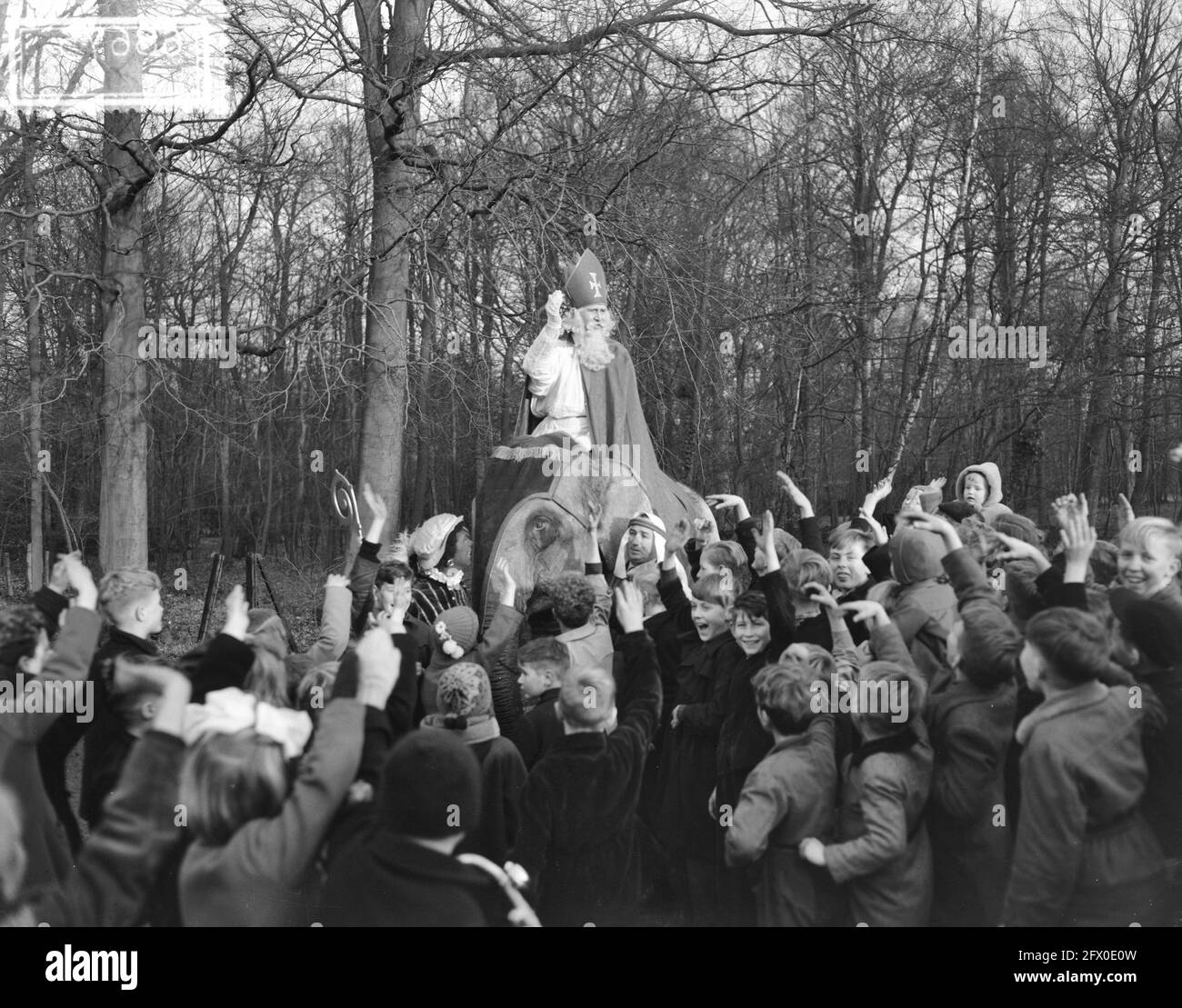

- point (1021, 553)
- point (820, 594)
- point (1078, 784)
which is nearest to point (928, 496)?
point (1021, 553)

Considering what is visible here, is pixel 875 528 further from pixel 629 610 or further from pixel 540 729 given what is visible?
pixel 540 729

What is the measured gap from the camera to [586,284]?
8211 mm

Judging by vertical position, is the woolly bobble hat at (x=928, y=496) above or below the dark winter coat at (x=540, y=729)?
above

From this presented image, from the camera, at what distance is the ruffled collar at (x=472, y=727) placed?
14.1 ft

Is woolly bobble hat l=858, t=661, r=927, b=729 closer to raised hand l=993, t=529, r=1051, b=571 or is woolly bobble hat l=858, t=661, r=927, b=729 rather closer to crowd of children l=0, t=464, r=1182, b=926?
crowd of children l=0, t=464, r=1182, b=926

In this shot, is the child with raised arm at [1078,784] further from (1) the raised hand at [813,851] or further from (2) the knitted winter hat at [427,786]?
(2) the knitted winter hat at [427,786]

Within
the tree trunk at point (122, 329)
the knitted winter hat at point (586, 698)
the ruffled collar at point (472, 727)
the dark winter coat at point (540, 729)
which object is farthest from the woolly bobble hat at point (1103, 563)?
the tree trunk at point (122, 329)

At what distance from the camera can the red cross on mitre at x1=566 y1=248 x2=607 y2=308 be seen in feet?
27.0

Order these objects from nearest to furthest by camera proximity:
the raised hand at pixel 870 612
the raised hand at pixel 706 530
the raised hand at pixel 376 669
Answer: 1. the raised hand at pixel 376 669
2. the raised hand at pixel 870 612
3. the raised hand at pixel 706 530

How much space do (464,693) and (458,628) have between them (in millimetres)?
1499

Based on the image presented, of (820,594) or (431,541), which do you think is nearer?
(820,594)

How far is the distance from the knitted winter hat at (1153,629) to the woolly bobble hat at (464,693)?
2.03m

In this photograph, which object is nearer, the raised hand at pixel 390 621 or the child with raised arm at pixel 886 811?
the child with raised arm at pixel 886 811
